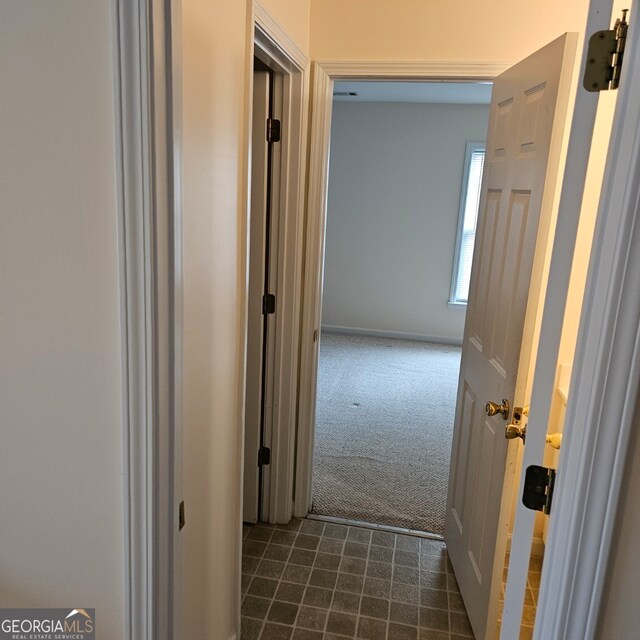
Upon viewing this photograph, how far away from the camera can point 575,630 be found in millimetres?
953

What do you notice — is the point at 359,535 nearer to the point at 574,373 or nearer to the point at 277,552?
the point at 277,552

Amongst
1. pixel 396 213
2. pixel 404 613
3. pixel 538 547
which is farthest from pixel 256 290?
pixel 396 213

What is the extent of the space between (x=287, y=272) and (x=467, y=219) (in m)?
3.93

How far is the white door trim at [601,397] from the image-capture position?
32.2 inches

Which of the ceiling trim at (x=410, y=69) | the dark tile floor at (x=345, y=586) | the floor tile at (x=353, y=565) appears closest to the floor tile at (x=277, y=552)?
the dark tile floor at (x=345, y=586)

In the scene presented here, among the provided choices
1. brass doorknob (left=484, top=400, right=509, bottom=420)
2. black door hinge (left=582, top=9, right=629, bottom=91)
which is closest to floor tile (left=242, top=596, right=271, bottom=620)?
brass doorknob (left=484, top=400, right=509, bottom=420)

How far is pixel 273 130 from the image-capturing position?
2359 mm

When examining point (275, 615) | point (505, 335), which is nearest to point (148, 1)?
point (505, 335)

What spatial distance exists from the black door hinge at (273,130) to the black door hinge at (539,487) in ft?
5.79

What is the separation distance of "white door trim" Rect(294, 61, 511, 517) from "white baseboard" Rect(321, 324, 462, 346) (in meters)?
3.69

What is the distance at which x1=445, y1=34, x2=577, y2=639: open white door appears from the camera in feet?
5.29

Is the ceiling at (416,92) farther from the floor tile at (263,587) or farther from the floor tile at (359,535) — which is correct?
the floor tile at (263,587)

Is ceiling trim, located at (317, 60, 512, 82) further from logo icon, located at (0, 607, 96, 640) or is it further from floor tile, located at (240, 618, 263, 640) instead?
floor tile, located at (240, 618, 263, 640)

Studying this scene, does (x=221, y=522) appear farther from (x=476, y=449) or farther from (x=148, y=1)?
(x=148, y=1)
